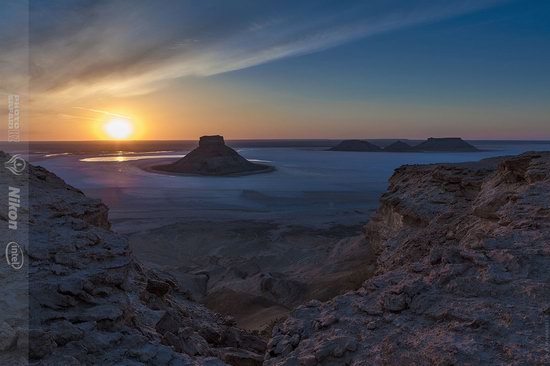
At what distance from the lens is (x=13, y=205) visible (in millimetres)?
6840

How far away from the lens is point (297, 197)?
37.5 meters

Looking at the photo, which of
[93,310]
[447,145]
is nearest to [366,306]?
[93,310]

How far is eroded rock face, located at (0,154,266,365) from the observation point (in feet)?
14.3

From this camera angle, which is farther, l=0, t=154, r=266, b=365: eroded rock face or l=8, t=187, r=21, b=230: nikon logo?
l=8, t=187, r=21, b=230: nikon logo

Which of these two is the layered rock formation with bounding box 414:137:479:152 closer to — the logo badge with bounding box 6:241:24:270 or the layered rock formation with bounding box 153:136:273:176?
the layered rock formation with bounding box 153:136:273:176

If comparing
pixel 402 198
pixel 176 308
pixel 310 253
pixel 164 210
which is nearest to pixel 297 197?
pixel 164 210

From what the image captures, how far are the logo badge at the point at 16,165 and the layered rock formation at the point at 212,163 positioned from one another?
167ft

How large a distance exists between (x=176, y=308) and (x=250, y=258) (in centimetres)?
1065

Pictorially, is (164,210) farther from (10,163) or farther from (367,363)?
(367,363)

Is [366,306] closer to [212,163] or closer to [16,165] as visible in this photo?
[16,165]

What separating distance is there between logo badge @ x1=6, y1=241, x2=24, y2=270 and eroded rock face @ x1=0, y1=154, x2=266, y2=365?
4.9 inches

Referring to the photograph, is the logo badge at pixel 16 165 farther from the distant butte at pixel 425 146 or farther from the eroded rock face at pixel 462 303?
the distant butte at pixel 425 146

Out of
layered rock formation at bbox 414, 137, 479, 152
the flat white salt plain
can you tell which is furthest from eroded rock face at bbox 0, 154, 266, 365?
layered rock formation at bbox 414, 137, 479, 152

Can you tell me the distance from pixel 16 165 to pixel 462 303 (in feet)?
29.7
